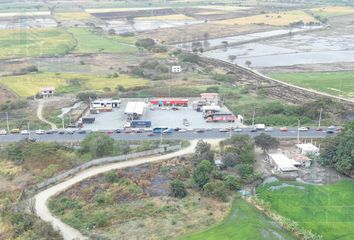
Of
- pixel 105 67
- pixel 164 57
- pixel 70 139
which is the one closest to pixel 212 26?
pixel 164 57

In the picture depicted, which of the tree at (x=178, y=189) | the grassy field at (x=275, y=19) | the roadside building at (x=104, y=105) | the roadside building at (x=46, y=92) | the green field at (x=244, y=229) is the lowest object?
the green field at (x=244, y=229)

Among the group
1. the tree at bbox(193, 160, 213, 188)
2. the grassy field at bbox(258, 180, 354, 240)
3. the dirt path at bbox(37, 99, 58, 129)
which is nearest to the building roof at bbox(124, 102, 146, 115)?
the dirt path at bbox(37, 99, 58, 129)

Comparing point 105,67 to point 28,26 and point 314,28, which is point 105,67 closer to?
point 28,26

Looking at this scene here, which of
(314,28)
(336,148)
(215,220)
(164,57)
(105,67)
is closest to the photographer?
(215,220)

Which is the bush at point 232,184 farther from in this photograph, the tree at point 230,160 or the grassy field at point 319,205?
the tree at point 230,160

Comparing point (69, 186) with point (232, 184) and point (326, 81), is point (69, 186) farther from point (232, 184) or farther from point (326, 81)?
point (326, 81)

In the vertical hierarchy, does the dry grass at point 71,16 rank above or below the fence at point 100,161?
above

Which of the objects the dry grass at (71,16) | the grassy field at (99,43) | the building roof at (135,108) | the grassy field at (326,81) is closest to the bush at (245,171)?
the building roof at (135,108)

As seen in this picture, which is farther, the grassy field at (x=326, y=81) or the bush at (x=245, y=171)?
the grassy field at (x=326, y=81)
